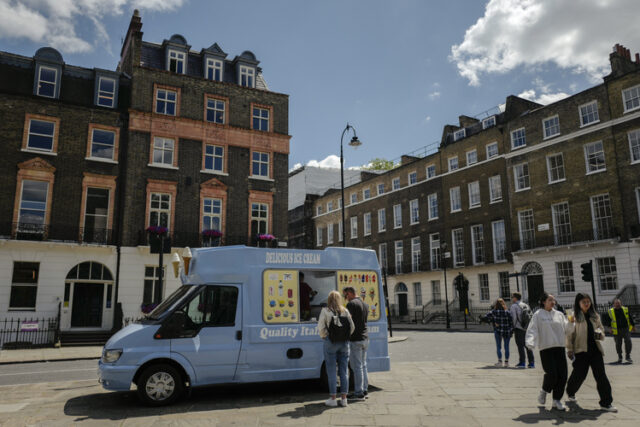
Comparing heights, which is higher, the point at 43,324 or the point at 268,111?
the point at 268,111

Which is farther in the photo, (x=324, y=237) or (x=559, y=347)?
(x=324, y=237)

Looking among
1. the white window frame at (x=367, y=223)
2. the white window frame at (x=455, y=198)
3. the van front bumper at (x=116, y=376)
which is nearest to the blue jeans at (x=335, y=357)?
the van front bumper at (x=116, y=376)

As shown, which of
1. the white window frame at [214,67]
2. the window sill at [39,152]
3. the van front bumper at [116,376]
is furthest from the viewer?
the white window frame at [214,67]

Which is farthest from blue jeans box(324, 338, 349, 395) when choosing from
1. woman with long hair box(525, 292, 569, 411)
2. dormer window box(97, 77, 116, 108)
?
dormer window box(97, 77, 116, 108)

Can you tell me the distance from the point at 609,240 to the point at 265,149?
20119mm

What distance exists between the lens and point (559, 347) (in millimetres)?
7090

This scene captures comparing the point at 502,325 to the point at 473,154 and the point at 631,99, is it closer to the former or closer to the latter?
the point at 631,99

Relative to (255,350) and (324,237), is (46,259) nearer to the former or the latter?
(255,350)

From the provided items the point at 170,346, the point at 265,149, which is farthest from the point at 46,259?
the point at 170,346

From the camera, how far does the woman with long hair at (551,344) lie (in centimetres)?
701

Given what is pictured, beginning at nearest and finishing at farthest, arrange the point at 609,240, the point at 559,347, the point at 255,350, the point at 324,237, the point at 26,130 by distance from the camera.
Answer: the point at 559,347 → the point at 255,350 → the point at 26,130 → the point at 609,240 → the point at 324,237

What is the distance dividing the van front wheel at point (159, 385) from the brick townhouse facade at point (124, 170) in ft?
52.8

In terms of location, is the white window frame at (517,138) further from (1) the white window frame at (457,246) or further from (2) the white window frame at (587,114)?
(1) the white window frame at (457,246)

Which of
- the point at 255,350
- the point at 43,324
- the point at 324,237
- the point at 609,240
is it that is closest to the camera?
the point at 255,350
